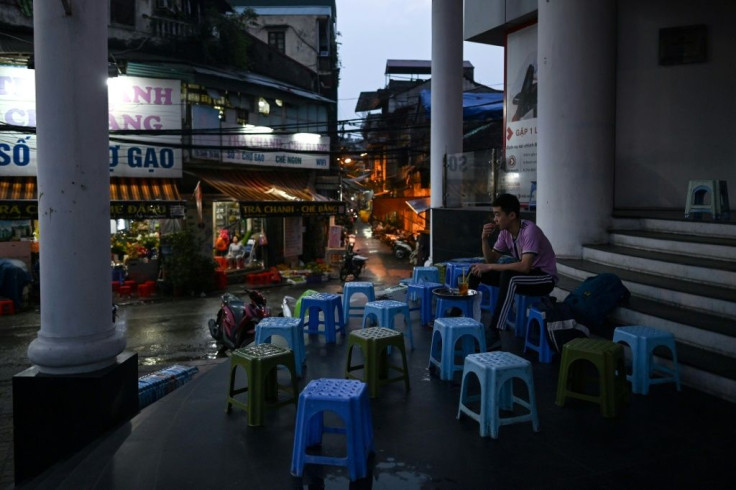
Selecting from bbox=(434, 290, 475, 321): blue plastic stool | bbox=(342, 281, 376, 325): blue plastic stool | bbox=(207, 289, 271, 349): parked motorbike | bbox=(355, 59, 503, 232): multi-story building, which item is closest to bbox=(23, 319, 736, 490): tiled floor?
bbox=(434, 290, 475, 321): blue plastic stool

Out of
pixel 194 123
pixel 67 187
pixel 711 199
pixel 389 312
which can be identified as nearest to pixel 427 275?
pixel 389 312

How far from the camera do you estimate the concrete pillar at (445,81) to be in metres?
13.5

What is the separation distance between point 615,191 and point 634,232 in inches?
99.4

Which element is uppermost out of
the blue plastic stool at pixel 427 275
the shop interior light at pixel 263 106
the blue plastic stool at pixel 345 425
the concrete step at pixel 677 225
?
the shop interior light at pixel 263 106

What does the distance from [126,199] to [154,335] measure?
6851 mm

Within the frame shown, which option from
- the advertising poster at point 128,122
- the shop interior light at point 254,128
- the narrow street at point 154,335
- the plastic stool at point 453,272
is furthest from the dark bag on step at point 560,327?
the shop interior light at point 254,128

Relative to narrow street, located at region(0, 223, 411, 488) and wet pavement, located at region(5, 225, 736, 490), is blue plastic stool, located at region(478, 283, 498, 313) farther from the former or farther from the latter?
narrow street, located at region(0, 223, 411, 488)

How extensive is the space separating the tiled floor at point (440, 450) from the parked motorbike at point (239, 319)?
4513 mm

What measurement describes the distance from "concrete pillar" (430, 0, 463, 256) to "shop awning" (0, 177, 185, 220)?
9023 mm

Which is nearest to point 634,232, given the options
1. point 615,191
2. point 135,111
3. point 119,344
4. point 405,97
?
point 615,191

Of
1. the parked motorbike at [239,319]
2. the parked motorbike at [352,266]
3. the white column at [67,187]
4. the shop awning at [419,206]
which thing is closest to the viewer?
the white column at [67,187]

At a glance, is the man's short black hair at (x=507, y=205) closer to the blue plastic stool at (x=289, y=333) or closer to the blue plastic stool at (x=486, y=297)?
the blue plastic stool at (x=486, y=297)

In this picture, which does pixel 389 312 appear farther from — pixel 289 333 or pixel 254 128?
pixel 254 128

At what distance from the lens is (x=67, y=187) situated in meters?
4.59
